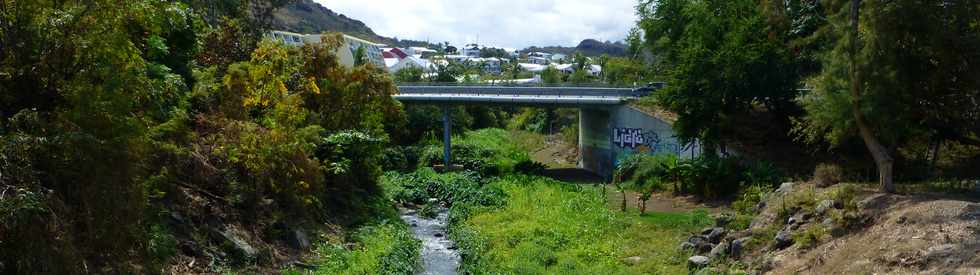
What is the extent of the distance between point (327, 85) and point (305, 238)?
9706 mm

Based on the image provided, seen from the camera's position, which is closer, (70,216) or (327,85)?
(70,216)

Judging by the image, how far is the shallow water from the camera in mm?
21359

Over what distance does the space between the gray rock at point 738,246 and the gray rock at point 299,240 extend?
34.4ft

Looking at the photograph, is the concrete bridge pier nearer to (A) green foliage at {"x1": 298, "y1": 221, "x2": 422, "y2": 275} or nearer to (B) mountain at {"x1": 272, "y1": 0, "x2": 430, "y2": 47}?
(A) green foliage at {"x1": 298, "y1": 221, "x2": 422, "y2": 275}

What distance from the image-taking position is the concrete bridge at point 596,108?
37844 millimetres

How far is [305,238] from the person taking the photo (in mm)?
21359

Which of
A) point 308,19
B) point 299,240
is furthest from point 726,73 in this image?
point 308,19

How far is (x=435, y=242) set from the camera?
24.9 meters

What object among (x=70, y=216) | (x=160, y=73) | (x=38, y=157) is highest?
(x=160, y=73)

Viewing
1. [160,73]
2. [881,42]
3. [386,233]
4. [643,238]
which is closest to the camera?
[881,42]

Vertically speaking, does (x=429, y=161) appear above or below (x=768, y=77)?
below

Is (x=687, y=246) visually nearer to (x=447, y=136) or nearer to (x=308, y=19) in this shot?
(x=447, y=136)

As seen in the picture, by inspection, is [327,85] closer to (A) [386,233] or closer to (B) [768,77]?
(A) [386,233]

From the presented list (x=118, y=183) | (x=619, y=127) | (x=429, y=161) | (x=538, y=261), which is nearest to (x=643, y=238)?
(x=538, y=261)
